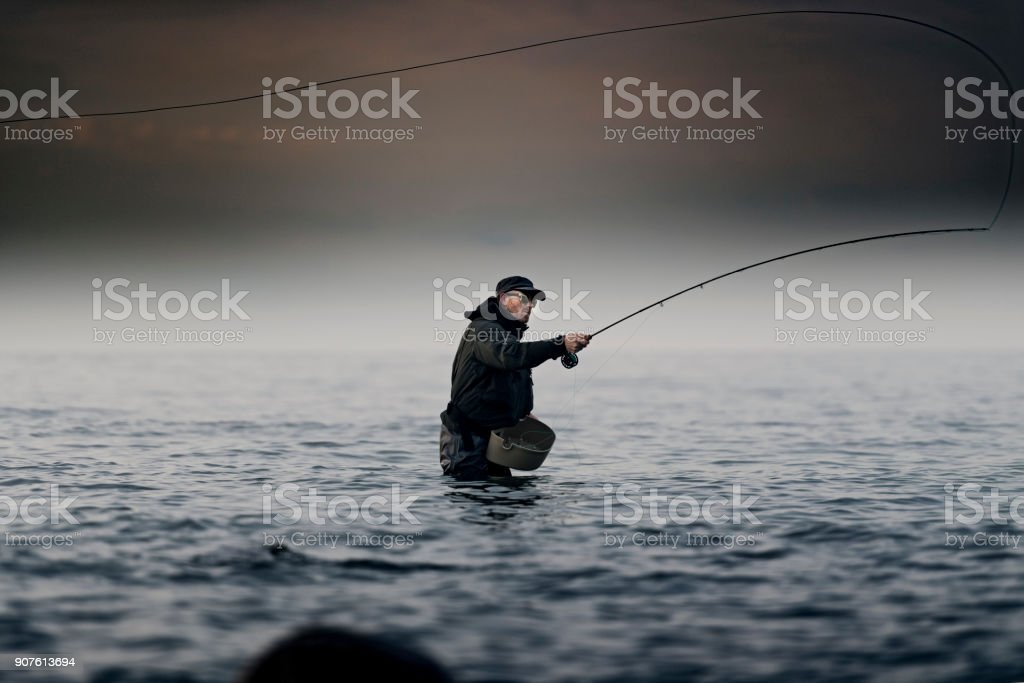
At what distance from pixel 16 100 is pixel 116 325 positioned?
60.5m

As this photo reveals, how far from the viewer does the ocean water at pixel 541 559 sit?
515 centimetres

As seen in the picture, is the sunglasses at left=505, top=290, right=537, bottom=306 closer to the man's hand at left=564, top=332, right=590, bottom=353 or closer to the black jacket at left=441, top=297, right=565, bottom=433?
the black jacket at left=441, top=297, right=565, bottom=433

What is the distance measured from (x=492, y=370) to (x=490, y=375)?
0.15 feet

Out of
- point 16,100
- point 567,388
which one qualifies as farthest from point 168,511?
point 567,388

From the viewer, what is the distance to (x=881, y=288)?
5416 centimetres

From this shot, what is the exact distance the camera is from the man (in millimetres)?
8898

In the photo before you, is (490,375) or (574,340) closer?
(574,340)

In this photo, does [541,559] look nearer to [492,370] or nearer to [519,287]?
[492,370]

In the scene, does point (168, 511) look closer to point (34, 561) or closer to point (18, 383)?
point (34, 561)

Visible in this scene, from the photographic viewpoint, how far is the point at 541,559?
699 centimetres

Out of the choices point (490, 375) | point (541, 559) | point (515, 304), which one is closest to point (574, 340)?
point (515, 304)

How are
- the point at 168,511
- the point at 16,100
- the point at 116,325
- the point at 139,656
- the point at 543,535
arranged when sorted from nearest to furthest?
the point at 139,656 → the point at 543,535 → the point at 168,511 → the point at 16,100 → the point at 116,325

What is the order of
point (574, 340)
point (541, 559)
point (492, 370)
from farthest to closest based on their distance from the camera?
point (492, 370) → point (574, 340) → point (541, 559)

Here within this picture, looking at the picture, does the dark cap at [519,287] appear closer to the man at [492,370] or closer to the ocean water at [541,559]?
the man at [492,370]
